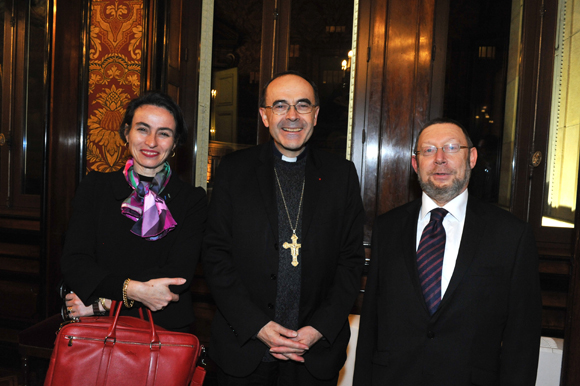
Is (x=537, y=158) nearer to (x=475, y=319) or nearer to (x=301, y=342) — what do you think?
(x=475, y=319)

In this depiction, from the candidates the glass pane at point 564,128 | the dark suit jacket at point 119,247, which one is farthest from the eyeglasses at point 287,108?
the glass pane at point 564,128

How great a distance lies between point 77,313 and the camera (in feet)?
5.29

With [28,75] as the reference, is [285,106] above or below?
below

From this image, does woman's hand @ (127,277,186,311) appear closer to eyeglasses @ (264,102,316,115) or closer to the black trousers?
the black trousers

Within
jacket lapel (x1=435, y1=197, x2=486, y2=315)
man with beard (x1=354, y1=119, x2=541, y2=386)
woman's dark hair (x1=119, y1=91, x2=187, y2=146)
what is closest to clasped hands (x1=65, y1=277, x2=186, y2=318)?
woman's dark hair (x1=119, y1=91, x2=187, y2=146)

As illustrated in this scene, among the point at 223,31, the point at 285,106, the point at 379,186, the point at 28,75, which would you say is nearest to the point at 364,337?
the point at 285,106

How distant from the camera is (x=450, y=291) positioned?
1.48m

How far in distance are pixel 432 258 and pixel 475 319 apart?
26cm

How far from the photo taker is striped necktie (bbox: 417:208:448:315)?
4.99ft

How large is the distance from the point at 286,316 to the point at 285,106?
870 mm

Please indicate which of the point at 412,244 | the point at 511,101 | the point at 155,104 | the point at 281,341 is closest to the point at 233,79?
the point at 155,104

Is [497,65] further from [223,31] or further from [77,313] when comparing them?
[77,313]

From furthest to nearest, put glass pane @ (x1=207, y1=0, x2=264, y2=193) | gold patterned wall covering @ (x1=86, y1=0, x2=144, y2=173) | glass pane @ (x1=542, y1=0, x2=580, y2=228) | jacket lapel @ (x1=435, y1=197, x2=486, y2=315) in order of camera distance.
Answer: glass pane @ (x1=207, y1=0, x2=264, y2=193)
glass pane @ (x1=542, y1=0, x2=580, y2=228)
gold patterned wall covering @ (x1=86, y1=0, x2=144, y2=173)
jacket lapel @ (x1=435, y1=197, x2=486, y2=315)

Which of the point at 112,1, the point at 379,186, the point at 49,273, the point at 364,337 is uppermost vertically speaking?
the point at 112,1
